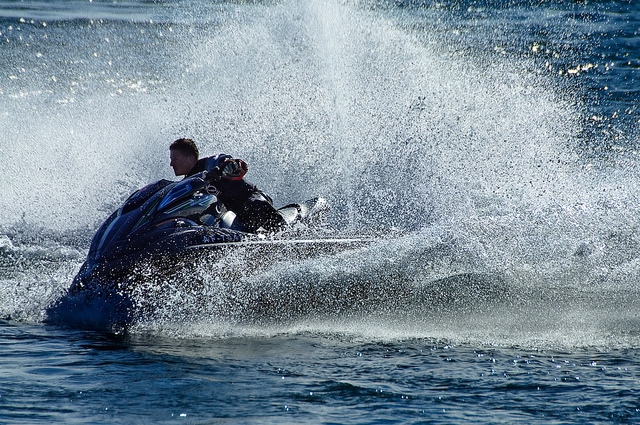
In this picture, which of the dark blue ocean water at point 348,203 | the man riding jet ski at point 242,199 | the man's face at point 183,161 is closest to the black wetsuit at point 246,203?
the man riding jet ski at point 242,199

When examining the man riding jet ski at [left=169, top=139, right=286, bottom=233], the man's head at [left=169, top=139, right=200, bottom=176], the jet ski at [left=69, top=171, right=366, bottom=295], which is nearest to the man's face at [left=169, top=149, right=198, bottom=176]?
the man's head at [left=169, top=139, right=200, bottom=176]

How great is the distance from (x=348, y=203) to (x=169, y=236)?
5030mm

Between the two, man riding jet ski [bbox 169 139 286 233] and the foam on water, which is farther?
man riding jet ski [bbox 169 139 286 233]

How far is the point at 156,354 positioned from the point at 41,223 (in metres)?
4.93

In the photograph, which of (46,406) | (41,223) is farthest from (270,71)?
(46,406)

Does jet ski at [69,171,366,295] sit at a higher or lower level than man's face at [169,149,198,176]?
lower

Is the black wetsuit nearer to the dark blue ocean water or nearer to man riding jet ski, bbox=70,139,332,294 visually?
man riding jet ski, bbox=70,139,332,294

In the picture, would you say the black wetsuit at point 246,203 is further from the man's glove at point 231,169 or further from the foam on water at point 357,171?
the foam on water at point 357,171

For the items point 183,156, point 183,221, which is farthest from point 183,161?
point 183,221

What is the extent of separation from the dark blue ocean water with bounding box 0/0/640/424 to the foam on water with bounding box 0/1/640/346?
0.09ft

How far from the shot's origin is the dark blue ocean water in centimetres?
373

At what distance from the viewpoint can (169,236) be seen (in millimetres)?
4977

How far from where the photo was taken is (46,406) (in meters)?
3.43

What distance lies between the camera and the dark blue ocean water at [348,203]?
3.73m
